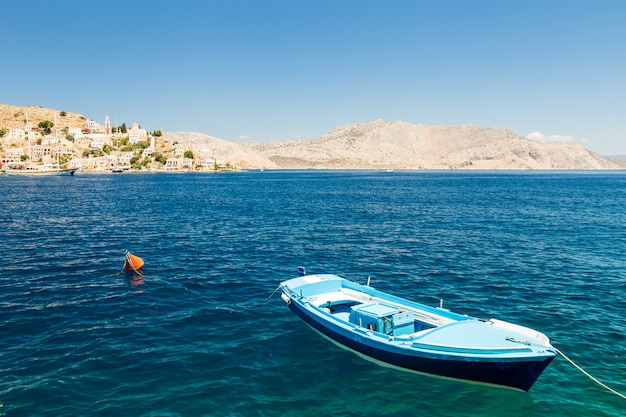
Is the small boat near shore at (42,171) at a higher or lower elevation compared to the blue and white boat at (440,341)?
higher

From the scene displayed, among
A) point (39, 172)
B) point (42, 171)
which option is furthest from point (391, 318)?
point (42, 171)

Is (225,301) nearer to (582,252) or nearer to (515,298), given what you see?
(515,298)

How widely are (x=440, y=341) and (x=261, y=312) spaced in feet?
36.3

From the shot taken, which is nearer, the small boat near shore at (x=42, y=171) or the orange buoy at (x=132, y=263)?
the orange buoy at (x=132, y=263)

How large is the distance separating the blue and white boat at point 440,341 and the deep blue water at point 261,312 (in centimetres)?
95

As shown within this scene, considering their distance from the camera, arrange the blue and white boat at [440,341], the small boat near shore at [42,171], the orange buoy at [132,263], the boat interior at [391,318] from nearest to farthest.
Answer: the blue and white boat at [440,341] → the boat interior at [391,318] → the orange buoy at [132,263] → the small boat near shore at [42,171]

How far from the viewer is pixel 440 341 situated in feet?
47.7

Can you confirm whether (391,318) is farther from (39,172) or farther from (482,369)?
(39,172)

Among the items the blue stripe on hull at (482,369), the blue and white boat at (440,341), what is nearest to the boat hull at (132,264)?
the blue and white boat at (440,341)

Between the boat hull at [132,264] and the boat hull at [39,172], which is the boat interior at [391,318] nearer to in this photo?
the boat hull at [132,264]

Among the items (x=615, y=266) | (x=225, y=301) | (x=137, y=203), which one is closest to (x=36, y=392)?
(x=225, y=301)

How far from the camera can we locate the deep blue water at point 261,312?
46.6ft

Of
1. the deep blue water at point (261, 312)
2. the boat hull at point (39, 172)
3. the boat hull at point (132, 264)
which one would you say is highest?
the boat hull at point (39, 172)

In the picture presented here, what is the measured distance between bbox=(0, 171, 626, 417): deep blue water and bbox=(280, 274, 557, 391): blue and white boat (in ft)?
3.11
